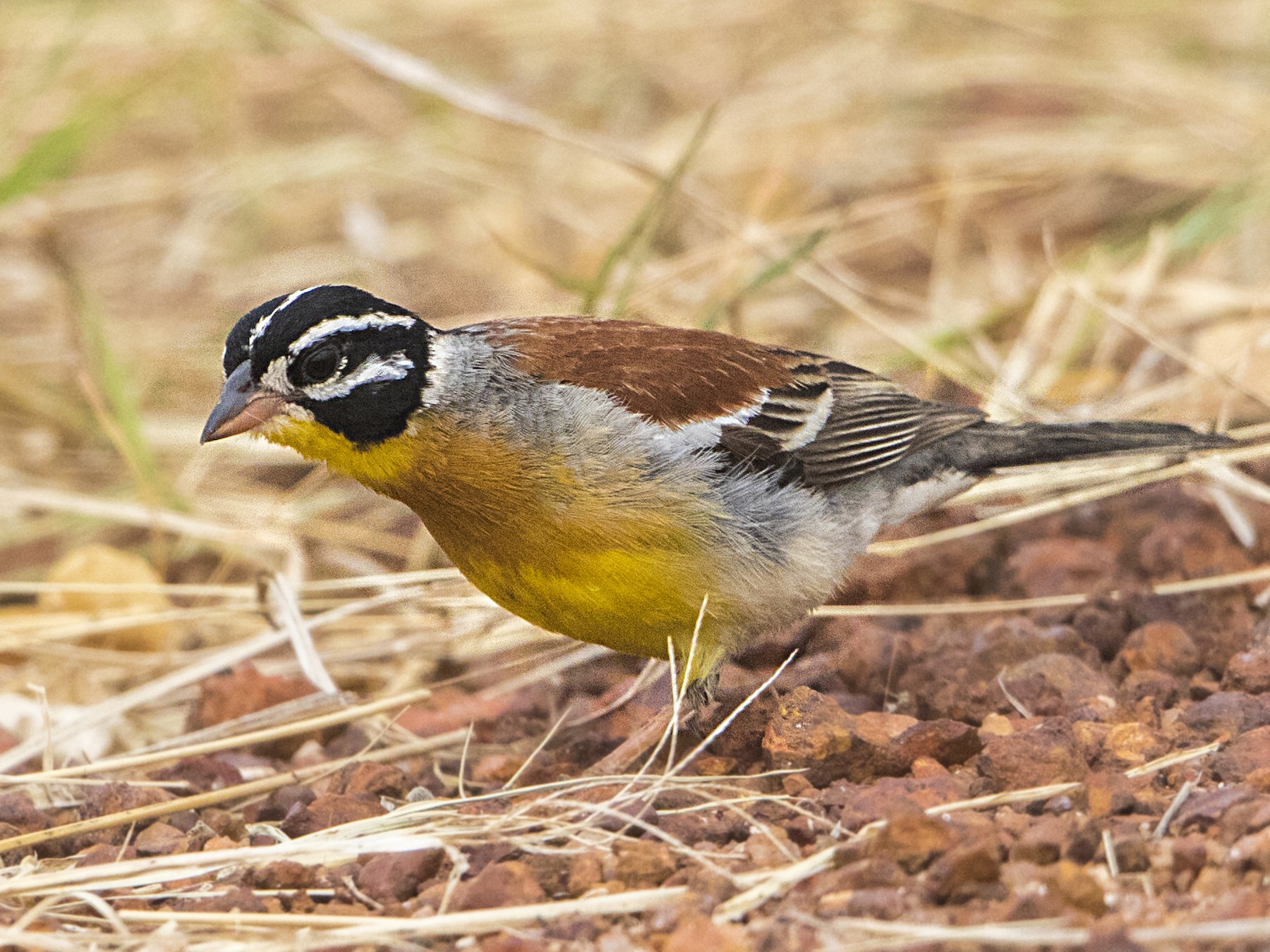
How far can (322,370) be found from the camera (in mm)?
4090

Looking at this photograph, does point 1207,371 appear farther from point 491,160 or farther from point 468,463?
point 491,160

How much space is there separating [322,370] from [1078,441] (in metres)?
2.57

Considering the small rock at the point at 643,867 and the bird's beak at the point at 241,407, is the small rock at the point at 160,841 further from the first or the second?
the small rock at the point at 643,867

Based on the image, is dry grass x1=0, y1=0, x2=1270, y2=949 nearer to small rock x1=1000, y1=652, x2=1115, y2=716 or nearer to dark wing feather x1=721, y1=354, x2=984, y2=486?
dark wing feather x1=721, y1=354, x2=984, y2=486

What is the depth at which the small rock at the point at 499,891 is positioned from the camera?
10.5 feet

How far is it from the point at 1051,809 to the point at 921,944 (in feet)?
2.64

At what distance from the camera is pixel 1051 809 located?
3.44 m

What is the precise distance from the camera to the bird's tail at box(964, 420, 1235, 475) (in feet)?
16.2

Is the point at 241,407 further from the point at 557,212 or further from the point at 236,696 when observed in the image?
the point at 557,212

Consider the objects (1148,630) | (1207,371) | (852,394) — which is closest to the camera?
(1148,630)

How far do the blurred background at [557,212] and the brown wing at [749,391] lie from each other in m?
0.88

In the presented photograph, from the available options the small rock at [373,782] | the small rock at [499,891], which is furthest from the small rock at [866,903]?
the small rock at [373,782]

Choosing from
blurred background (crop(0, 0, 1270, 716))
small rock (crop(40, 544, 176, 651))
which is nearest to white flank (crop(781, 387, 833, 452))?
blurred background (crop(0, 0, 1270, 716))

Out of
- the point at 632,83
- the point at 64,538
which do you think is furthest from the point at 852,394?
the point at 632,83
